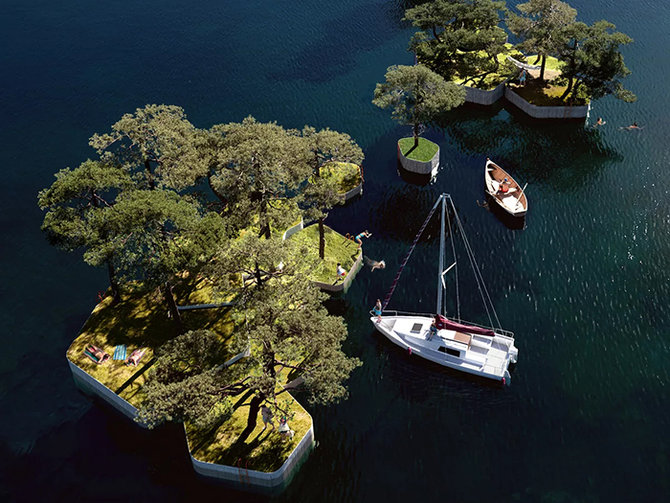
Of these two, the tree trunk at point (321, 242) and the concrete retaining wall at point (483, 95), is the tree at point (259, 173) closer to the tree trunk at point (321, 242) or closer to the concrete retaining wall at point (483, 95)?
the tree trunk at point (321, 242)

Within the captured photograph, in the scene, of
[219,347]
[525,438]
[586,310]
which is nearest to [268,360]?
[219,347]

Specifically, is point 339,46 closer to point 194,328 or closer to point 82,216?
point 82,216


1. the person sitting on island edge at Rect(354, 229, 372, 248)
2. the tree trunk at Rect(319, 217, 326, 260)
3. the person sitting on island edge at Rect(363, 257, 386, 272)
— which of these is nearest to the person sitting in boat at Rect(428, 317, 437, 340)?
the person sitting on island edge at Rect(363, 257, 386, 272)

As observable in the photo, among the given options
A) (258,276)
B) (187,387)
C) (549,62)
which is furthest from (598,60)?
(187,387)

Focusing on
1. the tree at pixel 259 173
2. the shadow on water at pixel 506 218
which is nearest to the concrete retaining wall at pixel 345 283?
the tree at pixel 259 173

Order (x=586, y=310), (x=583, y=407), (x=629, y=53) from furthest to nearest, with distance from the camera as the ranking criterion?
(x=629, y=53) → (x=586, y=310) → (x=583, y=407)

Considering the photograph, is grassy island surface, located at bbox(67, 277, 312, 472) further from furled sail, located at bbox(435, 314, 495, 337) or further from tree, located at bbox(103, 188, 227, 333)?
furled sail, located at bbox(435, 314, 495, 337)

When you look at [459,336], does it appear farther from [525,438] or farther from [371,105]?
[371,105]
